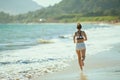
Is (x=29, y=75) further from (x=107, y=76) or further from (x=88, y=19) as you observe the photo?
(x=88, y=19)

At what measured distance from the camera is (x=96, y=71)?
1259 centimetres

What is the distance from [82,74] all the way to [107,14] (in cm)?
18170

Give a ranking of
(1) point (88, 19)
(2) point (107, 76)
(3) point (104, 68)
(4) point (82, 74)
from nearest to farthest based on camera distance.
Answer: (2) point (107, 76), (4) point (82, 74), (3) point (104, 68), (1) point (88, 19)

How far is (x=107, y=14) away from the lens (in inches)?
→ 7530

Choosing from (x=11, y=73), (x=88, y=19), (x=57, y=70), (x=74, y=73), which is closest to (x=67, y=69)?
(x=57, y=70)

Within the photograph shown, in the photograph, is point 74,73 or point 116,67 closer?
point 74,73

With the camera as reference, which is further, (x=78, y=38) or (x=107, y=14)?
(x=107, y=14)

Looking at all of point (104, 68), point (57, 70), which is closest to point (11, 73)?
point (57, 70)

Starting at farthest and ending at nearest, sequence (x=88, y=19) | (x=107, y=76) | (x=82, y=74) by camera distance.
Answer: (x=88, y=19)
(x=82, y=74)
(x=107, y=76)

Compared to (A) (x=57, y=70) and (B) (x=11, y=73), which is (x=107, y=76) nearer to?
(A) (x=57, y=70)

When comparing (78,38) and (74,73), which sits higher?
(78,38)

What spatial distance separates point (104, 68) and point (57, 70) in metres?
1.92

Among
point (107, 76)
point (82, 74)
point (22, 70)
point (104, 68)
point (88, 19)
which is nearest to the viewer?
point (107, 76)

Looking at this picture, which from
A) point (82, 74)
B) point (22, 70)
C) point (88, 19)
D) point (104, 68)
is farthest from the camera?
point (88, 19)
